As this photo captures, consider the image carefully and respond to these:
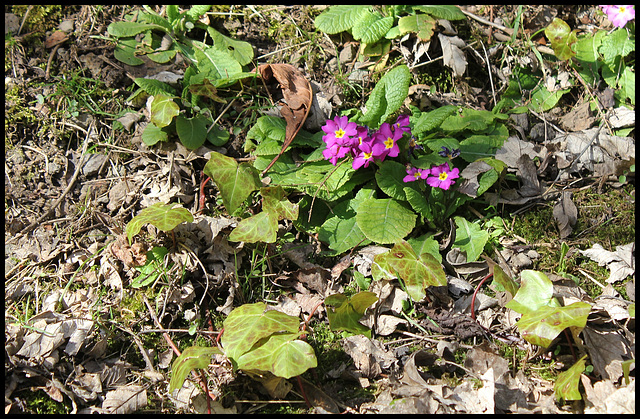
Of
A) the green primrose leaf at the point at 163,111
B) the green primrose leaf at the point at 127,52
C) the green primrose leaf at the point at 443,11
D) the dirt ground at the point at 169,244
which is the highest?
the green primrose leaf at the point at 443,11

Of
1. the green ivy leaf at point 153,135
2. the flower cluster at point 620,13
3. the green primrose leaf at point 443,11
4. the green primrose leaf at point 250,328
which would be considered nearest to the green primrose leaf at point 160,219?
the green primrose leaf at point 250,328

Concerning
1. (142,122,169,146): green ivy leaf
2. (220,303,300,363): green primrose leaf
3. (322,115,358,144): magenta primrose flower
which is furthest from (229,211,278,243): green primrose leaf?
(142,122,169,146): green ivy leaf

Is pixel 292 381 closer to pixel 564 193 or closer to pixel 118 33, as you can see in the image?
pixel 564 193

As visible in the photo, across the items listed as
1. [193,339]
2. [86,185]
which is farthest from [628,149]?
[86,185]

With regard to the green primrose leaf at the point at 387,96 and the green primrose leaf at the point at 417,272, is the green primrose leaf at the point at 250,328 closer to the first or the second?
the green primrose leaf at the point at 417,272

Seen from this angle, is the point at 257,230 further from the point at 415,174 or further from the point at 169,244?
the point at 415,174

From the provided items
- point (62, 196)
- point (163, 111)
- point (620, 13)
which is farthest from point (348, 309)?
point (620, 13)
